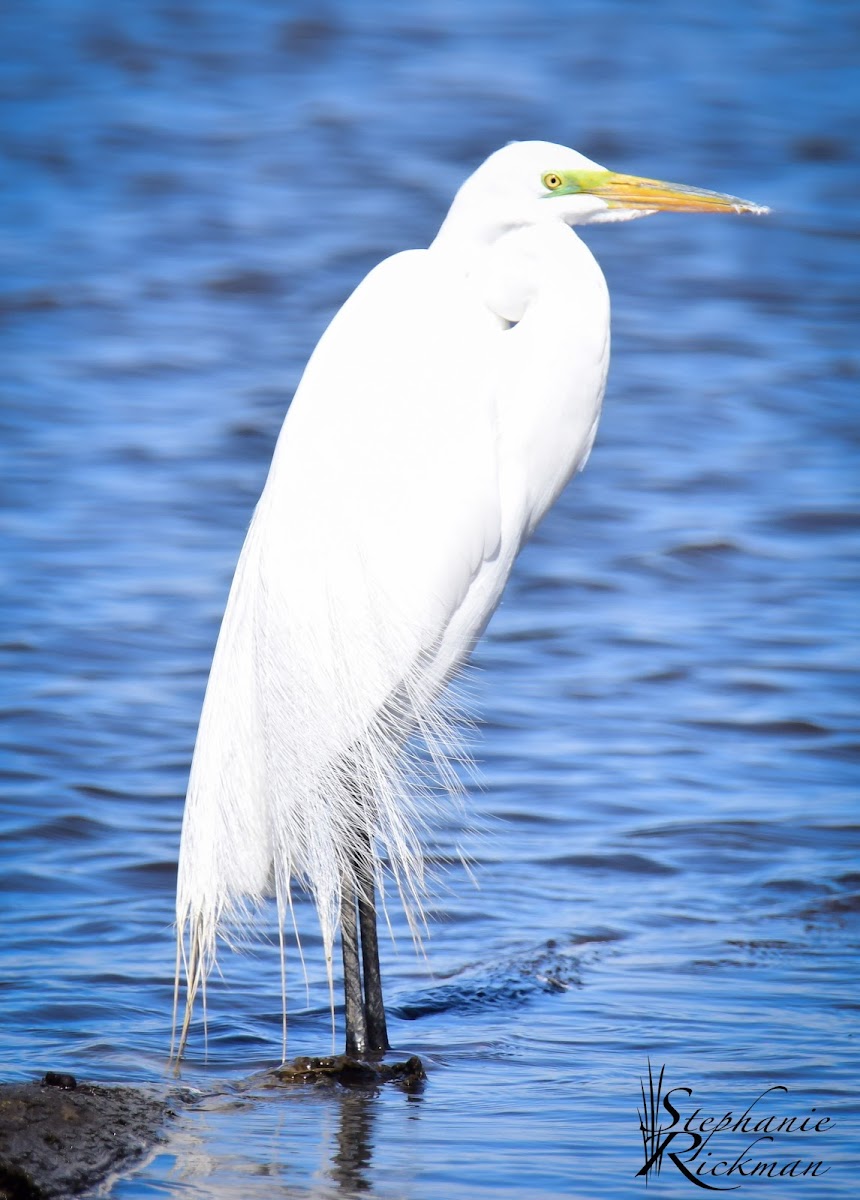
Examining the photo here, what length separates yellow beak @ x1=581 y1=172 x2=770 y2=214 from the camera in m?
3.15

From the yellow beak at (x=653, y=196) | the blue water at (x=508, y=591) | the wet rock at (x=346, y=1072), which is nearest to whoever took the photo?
the wet rock at (x=346, y=1072)

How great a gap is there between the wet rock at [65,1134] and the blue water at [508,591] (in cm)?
8

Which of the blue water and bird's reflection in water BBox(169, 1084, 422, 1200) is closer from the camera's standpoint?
bird's reflection in water BBox(169, 1084, 422, 1200)

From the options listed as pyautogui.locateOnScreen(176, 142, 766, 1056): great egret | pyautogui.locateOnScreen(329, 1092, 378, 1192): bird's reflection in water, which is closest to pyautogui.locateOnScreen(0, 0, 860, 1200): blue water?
pyautogui.locateOnScreen(329, 1092, 378, 1192): bird's reflection in water

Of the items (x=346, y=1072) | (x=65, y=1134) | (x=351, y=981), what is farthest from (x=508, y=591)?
(x=65, y=1134)

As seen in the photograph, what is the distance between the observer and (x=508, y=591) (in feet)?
20.9

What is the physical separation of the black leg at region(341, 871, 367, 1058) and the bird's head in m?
1.25

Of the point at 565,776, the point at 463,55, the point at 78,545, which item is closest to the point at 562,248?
the point at 565,776

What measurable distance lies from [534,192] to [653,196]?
277 mm

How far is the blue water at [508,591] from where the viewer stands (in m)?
2.98

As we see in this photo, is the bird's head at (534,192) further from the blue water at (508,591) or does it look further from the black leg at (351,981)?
the blue water at (508,591)

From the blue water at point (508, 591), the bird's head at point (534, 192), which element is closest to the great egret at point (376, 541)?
the bird's head at point (534, 192)

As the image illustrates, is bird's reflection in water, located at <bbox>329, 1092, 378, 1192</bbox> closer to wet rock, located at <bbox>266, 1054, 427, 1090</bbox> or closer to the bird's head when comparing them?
wet rock, located at <bbox>266, 1054, 427, 1090</bbox>

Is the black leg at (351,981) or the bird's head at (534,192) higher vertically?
the bird's head at (534,192)
